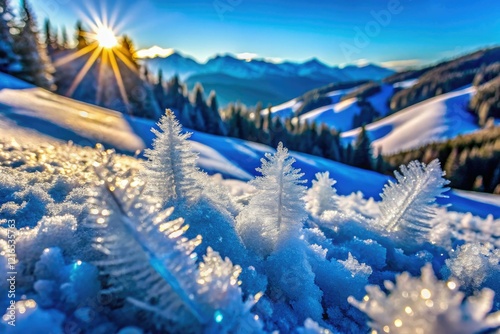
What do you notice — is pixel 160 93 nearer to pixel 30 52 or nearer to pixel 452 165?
pixel 30 52

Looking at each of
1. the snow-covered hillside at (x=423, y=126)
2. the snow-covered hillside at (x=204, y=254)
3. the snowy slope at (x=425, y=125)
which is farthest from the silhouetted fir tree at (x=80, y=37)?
the snowy slope at (x=425, y=125)

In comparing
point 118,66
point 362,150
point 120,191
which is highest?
point 118,66

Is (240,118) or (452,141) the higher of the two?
(240,118)

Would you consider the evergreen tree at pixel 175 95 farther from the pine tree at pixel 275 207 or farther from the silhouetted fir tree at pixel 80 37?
the pine tree at pixel 275 207

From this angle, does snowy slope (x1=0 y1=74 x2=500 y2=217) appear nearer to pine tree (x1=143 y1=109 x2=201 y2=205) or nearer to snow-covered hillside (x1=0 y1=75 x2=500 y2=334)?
snow-covered hillside (x1=0 y1=75 x2=500 y2=334)

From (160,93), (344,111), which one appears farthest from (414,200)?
(344,111)

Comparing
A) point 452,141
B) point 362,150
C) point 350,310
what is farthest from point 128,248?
point 452,141

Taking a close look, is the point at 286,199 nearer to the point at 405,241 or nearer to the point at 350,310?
the point at 350,310
